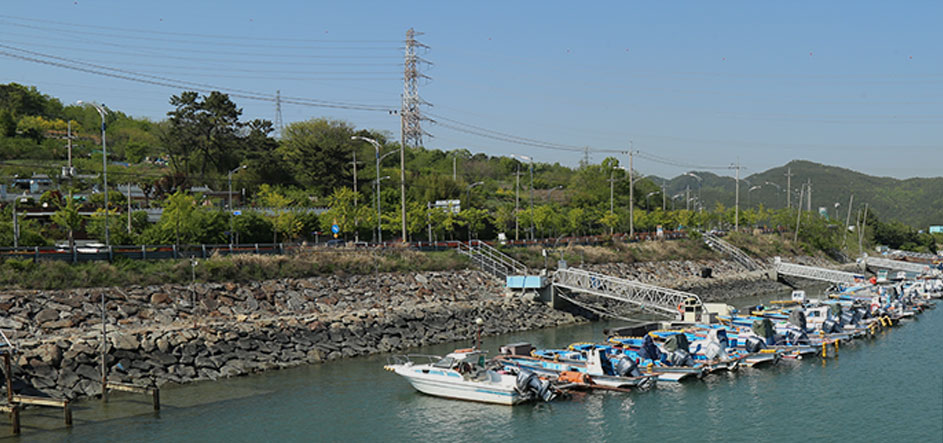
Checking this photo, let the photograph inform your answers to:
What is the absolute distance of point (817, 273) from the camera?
94562 millimetres

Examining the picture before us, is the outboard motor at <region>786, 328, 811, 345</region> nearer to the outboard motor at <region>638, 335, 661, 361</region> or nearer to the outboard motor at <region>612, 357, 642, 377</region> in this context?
the outboard motor at <region>638, 335, 661, 361</region>

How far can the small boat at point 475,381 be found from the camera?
36781mm

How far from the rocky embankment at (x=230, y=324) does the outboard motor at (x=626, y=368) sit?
1502cm

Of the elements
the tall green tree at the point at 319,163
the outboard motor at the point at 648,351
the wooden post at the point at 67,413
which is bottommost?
the wooden post at the point at 67,413

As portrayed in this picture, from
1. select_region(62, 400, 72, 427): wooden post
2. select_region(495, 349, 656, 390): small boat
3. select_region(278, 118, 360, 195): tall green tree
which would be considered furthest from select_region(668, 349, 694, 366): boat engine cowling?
select_region(278, 118, 360, 195): tall green tree

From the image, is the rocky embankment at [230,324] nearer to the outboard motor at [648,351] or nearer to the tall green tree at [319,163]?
the outboard motor at [648,351]

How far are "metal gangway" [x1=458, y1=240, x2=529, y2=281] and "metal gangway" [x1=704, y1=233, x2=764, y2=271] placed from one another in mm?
42089

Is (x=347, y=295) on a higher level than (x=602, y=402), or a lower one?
higher

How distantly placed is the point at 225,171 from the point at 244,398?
8795 centimetres

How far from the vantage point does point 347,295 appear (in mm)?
57656

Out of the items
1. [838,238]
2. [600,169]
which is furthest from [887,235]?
[600,169]

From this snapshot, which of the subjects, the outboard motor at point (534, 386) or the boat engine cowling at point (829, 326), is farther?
the boat engine cowling at point (829, 326)

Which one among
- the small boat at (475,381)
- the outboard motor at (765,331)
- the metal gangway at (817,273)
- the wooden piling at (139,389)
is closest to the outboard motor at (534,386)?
the small boat at (475,381)

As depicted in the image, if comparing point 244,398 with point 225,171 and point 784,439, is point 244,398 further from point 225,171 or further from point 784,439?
point 225,171
